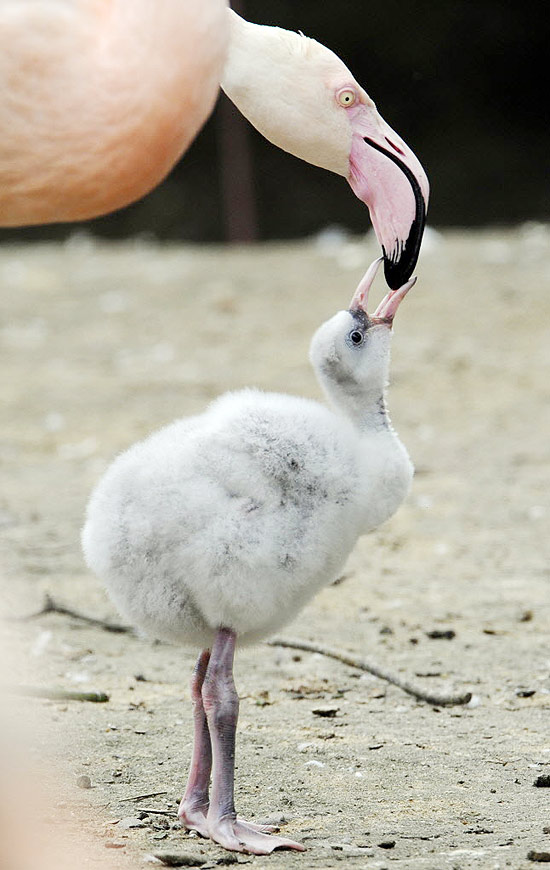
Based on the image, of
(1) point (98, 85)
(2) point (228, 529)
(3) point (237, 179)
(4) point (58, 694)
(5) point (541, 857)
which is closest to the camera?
(5) point (541, 857)

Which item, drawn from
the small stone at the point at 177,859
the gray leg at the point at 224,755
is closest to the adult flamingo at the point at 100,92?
the gray leg at the point at 224,755

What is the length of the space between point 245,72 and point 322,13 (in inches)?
394

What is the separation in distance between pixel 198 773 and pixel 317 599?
1.54m

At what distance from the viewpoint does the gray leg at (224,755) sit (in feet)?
8.61

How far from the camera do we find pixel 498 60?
12578 millimetres

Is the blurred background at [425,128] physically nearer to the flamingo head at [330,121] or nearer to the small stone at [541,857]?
the flamingo head at [330,121]

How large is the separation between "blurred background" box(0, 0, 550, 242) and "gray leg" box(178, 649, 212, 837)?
31.5 feet

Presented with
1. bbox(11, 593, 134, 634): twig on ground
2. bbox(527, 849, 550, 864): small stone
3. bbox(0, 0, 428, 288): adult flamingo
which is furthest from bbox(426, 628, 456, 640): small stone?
bbox(0, 0, 428, 288): adult flamingo

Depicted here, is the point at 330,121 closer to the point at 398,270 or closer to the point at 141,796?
the point at 398,270

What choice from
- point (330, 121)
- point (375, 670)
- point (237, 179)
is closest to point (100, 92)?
point (330, 121)

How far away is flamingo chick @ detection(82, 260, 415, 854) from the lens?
264 cm

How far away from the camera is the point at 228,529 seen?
8.63 ft

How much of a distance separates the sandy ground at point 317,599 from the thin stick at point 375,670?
0.11 feet

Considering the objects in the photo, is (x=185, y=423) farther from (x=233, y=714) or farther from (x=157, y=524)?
(x=233, y=714)
